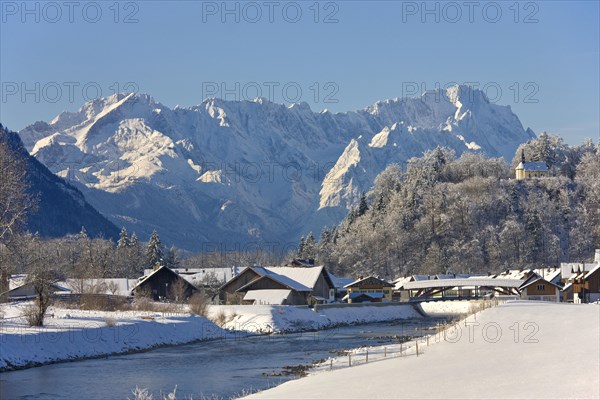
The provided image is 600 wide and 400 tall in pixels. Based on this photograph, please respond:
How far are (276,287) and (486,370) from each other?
87.7 meters

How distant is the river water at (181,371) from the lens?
4506 cm

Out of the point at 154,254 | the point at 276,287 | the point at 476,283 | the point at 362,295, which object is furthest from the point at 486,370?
the point at 154,254

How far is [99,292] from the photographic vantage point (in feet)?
341

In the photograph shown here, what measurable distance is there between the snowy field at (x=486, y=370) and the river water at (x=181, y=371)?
549cm

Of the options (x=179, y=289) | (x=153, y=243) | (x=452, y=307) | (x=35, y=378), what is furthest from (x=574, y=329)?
(x=153, y=243)

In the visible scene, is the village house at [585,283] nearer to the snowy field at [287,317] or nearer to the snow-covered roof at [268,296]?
the snowy field at [287,317]

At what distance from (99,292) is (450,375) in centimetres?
7340

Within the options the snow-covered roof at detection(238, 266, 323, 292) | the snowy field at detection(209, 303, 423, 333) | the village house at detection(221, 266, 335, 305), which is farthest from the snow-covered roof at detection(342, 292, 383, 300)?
the snowy field at detection(209, 303, 423, 333)

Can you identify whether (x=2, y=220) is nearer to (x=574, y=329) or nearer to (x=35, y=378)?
(x=35, y=378)

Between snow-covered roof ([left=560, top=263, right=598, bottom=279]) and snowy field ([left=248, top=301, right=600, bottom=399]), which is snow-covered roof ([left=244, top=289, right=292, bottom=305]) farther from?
snowy field ([left=248, top=301, right=600, bottom=399])

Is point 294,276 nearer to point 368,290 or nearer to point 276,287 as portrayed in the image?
point 276,287

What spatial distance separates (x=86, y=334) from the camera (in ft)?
214

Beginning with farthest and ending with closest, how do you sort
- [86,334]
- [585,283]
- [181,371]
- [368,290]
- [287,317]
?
[368,290] < [585,283] < [287,317] < [86,334] < [181,371]

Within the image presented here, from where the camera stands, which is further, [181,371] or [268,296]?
[268,296]
